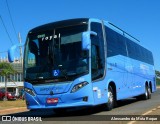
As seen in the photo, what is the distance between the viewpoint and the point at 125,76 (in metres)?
19.9

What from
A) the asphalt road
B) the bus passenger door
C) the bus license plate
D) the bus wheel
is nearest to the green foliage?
the asphalt road

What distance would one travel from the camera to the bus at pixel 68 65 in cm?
1441

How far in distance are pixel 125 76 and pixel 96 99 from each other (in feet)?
16.9

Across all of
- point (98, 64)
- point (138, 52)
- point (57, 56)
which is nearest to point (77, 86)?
point (57, 56)

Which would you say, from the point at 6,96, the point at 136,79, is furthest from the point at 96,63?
the point at 6,96

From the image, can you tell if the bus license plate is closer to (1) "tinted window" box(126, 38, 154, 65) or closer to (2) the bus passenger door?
(2) the bus passenger door

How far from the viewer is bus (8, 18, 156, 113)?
14.4 metres

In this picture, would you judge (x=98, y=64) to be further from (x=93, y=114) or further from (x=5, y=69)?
(x=5, y=69)

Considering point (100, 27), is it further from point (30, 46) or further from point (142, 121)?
point (142, 121)


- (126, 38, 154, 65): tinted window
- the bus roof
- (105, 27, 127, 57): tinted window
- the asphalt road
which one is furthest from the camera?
(126, 38, 154, 65): tinted window

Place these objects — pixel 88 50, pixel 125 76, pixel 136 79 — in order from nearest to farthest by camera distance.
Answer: pixel 88 50
pixel 125 76
pixel 136 79

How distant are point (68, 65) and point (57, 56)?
592mm

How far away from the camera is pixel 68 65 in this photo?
14461 mm

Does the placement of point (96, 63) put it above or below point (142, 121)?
above
